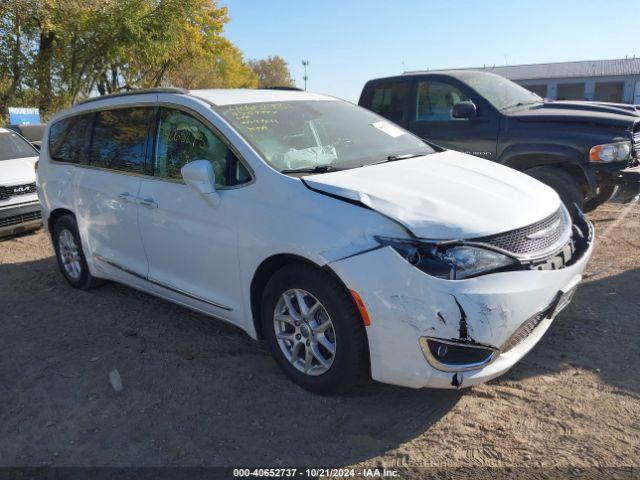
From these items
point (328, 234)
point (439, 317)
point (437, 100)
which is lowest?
point (439, 317)

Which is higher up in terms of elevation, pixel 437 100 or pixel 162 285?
pixel 437 100

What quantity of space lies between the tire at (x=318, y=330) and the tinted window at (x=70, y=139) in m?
2.64

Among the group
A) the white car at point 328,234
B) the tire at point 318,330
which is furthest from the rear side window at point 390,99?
the tire at point 318,330

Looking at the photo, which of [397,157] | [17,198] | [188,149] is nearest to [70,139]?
[188,149]

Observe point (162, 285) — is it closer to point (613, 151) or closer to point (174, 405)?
point (174, 405)

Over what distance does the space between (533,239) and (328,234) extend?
1.11 m

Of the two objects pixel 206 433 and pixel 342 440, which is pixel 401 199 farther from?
pixel 206 433

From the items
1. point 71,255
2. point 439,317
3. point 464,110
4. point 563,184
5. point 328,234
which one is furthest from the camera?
point 464,110

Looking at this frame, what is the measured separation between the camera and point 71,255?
17.5ft

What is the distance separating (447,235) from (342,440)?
3.92ft

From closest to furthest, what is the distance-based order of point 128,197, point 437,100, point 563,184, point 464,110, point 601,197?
1. point 128,197
2. point 563,184
3. point 464,110
4. point 601,197
5. point 437,100

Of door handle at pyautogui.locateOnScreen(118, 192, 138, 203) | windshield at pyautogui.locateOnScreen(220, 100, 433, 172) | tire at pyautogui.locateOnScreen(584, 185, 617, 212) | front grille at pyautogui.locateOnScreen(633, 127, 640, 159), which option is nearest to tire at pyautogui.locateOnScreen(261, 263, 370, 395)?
windshield at pyautogui.locateOnScreen(220, 100, 433, 172)

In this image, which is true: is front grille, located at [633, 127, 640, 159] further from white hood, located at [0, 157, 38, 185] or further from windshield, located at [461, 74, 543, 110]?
white hood, located at [0, 157, 38, 185]

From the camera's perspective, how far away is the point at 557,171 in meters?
6.18
